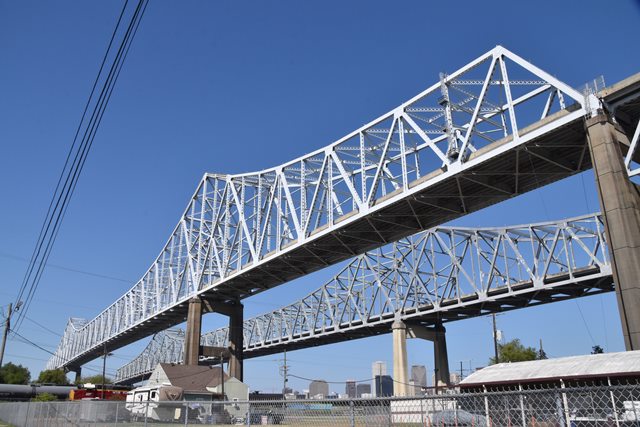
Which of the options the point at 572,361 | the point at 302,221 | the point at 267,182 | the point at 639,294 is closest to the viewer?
the point at 639,294

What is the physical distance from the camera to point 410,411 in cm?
1223

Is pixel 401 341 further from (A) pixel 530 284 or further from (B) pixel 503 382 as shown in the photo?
(B) pixel 503 382

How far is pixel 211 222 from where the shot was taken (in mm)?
73562

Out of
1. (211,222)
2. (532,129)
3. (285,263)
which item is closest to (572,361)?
(532,129)

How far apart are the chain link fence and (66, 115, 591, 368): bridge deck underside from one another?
51.3ft

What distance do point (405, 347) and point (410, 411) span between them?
72700 mm

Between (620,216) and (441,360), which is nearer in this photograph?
(620,216)

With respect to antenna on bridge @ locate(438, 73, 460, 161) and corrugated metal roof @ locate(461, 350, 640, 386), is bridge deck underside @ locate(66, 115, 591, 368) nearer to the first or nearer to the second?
antenna on bridge @ locate(438, 73, 460, 161)

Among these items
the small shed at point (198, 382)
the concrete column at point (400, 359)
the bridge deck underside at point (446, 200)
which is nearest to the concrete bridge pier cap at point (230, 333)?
the small shed at point (198, 382)

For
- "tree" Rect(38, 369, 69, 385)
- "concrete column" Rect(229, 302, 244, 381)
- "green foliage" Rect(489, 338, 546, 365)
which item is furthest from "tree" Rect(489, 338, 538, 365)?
"tree" Rect(38, 369, 69, 385)

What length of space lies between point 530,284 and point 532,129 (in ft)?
132

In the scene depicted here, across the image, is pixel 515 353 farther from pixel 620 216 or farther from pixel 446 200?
pixel 620 216

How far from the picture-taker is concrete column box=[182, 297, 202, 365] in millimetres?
61375

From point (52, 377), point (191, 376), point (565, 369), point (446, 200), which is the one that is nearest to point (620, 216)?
point (565, 369)
